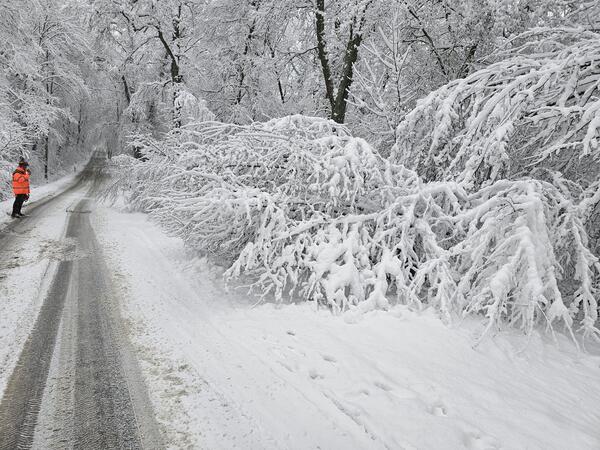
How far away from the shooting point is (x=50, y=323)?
4.36 metres

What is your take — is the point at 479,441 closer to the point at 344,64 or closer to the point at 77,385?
the point at 77,385

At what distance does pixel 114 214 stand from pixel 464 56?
1082cm

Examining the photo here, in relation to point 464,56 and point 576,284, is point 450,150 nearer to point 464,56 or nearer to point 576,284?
point 576,284

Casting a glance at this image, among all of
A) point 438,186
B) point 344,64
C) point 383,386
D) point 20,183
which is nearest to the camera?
point 383,386

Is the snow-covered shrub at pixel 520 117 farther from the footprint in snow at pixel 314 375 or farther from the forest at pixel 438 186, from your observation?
the footprint in snow at pixel 314 375

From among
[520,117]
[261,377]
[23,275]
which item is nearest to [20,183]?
[23,275]

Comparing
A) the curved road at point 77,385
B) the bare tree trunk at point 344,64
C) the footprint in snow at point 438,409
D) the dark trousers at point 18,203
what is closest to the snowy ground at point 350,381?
the footprint in snow at point 438,409

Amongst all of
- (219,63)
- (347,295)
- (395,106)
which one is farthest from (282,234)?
(219,63)

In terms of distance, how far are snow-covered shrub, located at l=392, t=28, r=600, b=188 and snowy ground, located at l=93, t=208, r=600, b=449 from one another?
2.41 m

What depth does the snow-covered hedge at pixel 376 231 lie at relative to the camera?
428cm

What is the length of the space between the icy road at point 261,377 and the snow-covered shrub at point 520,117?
2.37 meters

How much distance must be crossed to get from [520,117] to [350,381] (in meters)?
4.40

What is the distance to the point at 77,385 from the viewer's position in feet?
10.7

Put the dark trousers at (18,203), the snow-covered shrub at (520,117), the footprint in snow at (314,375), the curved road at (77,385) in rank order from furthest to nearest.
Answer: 1. the dark trousers at (18,203)
2. the snow-covered shrub at (520,117)
3. the footprint in snow at (314,375)
4. the curved road at (77,385)
